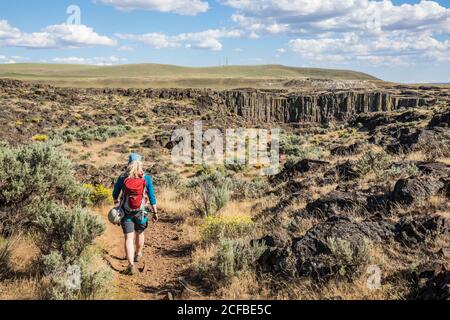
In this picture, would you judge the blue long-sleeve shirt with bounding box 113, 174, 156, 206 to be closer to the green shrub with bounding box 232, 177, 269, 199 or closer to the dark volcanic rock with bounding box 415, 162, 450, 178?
the dark volcanic rock with bounding box 415, 162, 450, 178

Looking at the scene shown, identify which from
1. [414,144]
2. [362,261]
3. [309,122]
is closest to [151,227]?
[362,261]

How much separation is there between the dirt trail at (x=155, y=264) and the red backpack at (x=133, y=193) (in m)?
0.99

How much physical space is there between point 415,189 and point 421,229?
5.66 feet

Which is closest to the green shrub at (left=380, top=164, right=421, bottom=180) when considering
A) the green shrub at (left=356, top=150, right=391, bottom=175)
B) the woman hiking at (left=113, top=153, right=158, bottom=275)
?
the green shrub at (left=356, top=150, right=391, bottom=175)

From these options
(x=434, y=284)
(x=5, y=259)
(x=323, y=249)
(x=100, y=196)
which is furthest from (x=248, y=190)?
(x=434, y=284)

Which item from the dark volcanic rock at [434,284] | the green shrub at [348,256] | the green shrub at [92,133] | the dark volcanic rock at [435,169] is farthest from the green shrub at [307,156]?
the green shrub at [92,133]

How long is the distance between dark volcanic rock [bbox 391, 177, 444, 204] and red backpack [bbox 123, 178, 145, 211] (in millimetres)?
4254

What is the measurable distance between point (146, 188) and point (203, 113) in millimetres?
48496

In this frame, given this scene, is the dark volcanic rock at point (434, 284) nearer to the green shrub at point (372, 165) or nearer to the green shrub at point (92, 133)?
the green shrub at point (372, 165)

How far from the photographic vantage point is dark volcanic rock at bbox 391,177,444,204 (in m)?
6.78

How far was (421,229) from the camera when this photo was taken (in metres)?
5.36

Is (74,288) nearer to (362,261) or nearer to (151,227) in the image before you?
(362,261)

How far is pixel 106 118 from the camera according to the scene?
42906 mm

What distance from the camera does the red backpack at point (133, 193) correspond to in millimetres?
5980
